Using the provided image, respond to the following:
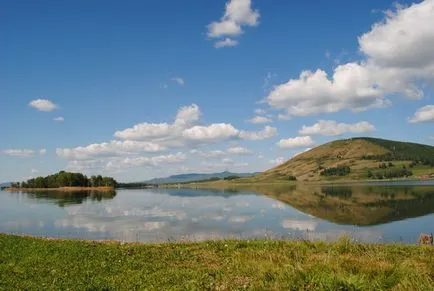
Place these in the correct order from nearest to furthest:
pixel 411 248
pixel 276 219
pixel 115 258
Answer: pixel 115 258 → pixel 411 248 → pixel 276 219

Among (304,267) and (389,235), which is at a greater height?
(304,267)

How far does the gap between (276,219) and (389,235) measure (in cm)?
2254

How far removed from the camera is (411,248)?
86.5 ft

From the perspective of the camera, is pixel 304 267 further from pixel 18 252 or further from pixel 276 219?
pixel 276 219

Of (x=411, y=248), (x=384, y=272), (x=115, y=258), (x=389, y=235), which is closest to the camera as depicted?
(x=384, y=272)

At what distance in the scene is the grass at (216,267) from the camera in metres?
15.7

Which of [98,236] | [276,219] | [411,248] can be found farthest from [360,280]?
[276,219]

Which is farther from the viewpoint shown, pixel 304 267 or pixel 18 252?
pixel 18 252

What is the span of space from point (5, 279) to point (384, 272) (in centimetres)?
1648

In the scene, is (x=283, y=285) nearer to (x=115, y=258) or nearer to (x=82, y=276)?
(x=82, y=276)

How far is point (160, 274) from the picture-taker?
1920 cm

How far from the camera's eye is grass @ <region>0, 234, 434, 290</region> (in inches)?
618

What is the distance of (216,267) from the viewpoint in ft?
68.4

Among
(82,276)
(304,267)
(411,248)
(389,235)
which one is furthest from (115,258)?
(389,235)
